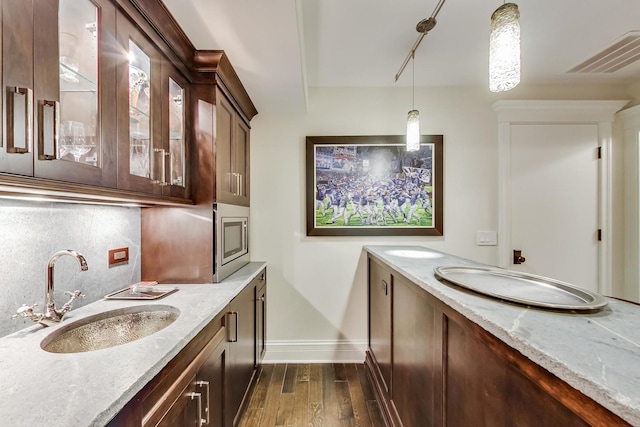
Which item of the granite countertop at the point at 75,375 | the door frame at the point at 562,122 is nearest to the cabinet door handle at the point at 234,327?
the granite countertop at the point at 75,375

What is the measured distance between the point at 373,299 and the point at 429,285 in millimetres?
1290

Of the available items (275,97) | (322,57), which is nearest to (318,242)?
(275,97)

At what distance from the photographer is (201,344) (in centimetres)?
113

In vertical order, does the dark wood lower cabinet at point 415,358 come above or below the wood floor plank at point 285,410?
above

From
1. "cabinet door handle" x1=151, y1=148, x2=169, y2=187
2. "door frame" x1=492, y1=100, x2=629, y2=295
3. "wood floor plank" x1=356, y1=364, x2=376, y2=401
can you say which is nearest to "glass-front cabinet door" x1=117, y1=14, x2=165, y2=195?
"cabinet door handle" x1=151, y1=148, x2=169, y2=187

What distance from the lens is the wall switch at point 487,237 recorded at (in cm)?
263

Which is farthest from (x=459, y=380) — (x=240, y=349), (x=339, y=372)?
(x=339, y=372)

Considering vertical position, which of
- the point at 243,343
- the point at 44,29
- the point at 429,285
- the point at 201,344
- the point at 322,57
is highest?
the point at 322,57

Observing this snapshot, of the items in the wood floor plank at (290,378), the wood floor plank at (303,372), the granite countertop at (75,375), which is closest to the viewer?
the granite countertop at (75,375)

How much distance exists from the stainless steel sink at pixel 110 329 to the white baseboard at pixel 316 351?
1.55 meters

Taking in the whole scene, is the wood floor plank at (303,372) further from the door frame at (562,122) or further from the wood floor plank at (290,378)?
the door frame at (562,122)

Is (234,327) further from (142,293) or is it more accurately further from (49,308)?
(49,308)

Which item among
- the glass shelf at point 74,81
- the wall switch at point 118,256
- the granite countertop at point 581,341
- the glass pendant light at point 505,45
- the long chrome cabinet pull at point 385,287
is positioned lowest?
the long chrome cabinet pull at point 385,287

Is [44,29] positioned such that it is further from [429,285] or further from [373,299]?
[373,299]
